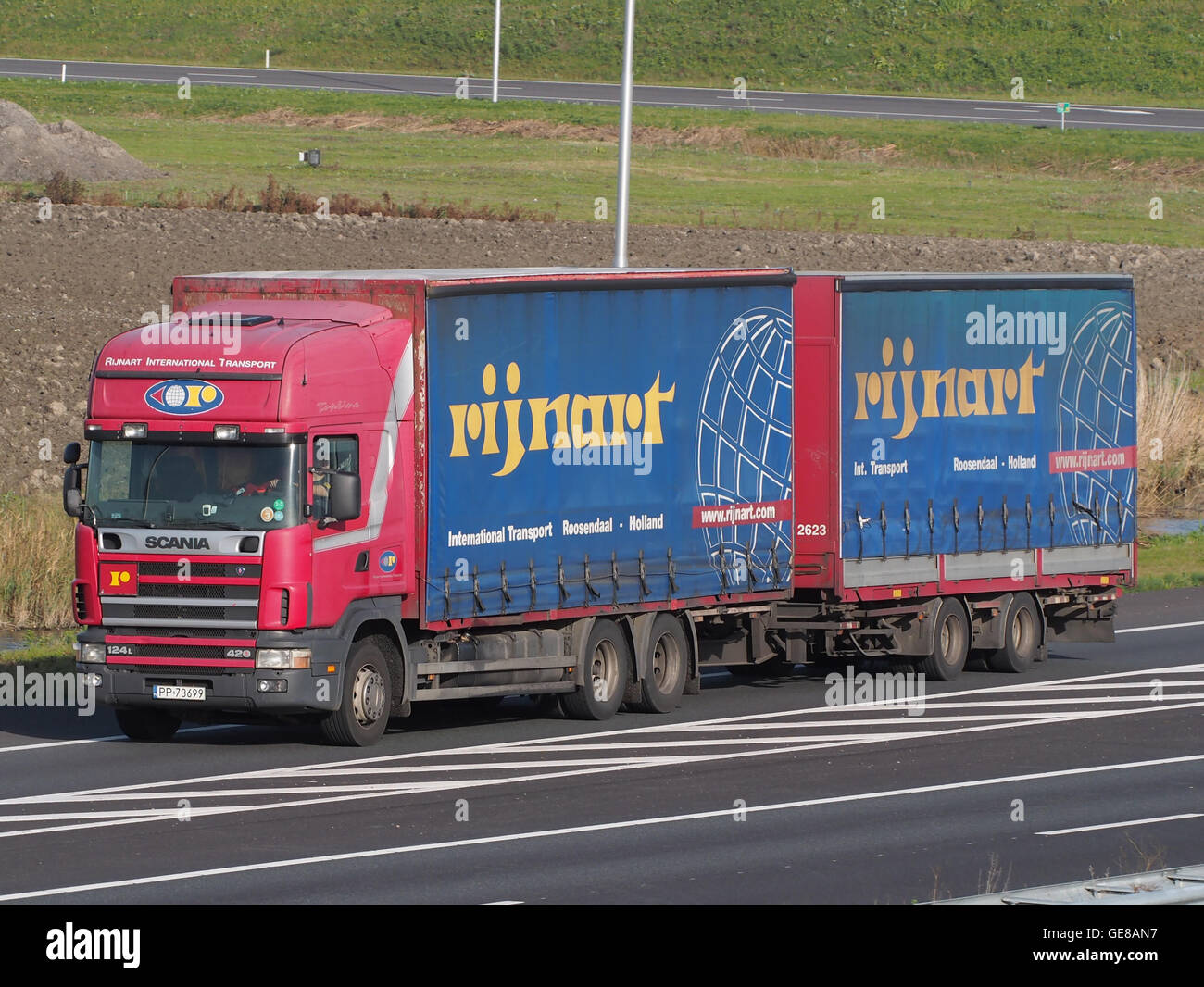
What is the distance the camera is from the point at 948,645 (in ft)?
80.0

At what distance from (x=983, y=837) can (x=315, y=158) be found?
1800 inches

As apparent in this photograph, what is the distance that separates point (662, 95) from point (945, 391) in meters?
54.5

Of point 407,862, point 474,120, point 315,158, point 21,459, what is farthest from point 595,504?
point 474,120

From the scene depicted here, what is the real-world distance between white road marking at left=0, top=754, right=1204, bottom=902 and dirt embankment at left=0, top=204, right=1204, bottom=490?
56.9ft

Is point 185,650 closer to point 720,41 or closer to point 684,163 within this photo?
point 684,163

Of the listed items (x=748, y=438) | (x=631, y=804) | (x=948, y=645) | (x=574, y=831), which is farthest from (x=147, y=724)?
(x=948, y=645)

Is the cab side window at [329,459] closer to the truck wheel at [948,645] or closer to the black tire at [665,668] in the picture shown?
the black tire at [665,668]

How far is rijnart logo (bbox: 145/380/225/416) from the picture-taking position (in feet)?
60.4

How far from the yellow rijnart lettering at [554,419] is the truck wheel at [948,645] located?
4328 mm

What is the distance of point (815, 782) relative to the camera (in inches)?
701

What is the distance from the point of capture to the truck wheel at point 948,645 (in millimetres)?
24016
